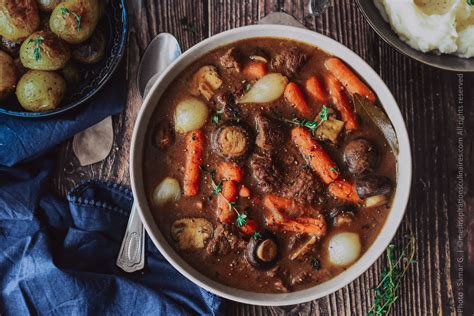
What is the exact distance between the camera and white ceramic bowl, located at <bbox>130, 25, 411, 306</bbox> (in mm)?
3373

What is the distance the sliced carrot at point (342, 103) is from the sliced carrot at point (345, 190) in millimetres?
303

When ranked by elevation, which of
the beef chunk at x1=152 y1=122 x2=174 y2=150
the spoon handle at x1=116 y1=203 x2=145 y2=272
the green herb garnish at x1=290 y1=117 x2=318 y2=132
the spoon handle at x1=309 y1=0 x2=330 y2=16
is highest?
the spoon handle at x1=309 y1=0 x2=330 y2=16

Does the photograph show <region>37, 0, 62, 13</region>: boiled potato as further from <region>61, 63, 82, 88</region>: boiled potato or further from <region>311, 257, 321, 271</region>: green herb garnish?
<region>311, 257, 321, 271</region>: green herb garnish

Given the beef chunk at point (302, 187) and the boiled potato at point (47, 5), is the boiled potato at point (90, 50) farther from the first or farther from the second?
the beef chunk at point (302, 187)

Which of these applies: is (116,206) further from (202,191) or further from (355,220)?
(355,220)

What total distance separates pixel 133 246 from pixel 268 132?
1120 millimetres

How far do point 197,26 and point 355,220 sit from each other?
1.50 m

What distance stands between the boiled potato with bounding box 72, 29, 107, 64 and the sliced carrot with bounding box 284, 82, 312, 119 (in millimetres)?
1137

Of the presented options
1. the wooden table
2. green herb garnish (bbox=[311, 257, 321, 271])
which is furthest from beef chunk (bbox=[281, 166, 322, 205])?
the wooden table

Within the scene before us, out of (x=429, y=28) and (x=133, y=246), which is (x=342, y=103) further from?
(x=133, y=246)

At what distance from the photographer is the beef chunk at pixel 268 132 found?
335 centimetres

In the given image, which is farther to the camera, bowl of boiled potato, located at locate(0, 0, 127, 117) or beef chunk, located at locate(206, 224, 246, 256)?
bowl of boiled potato, located at locate(0, 0, 127, 117)

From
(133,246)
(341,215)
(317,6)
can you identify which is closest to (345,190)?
(341,215)

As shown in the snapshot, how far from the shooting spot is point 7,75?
11.7ft
